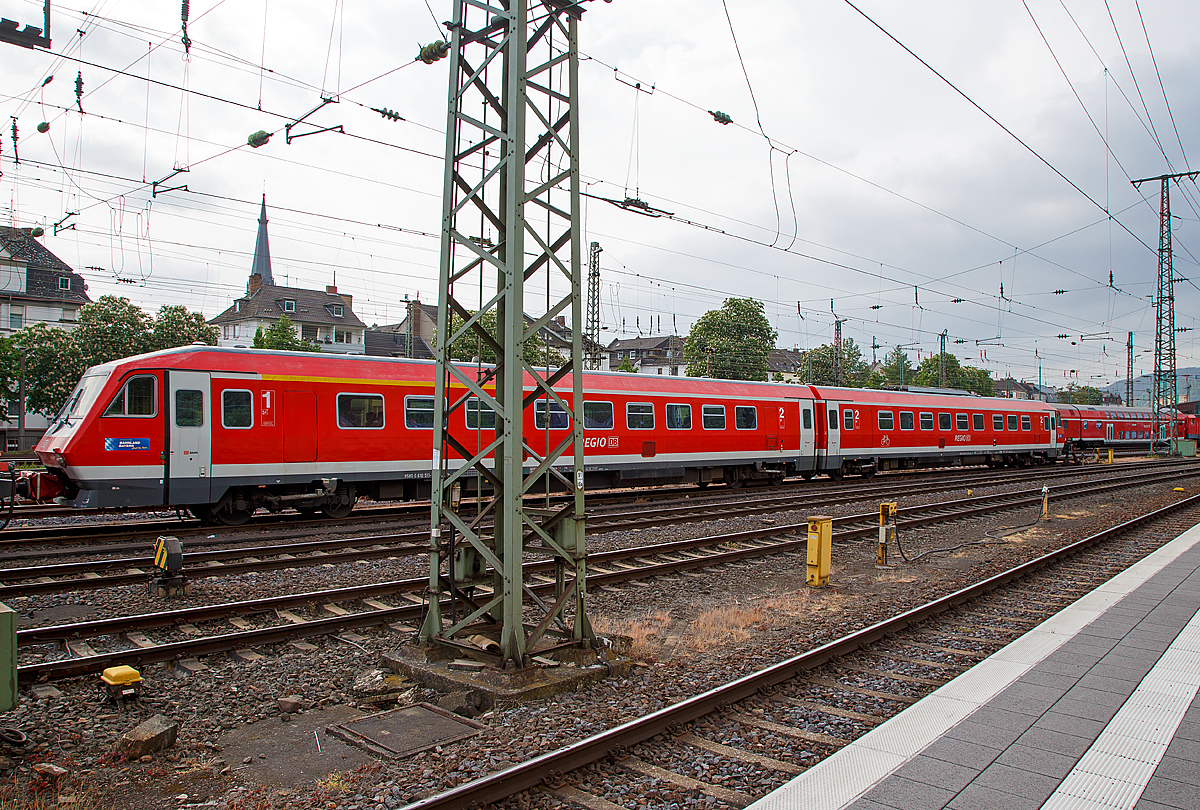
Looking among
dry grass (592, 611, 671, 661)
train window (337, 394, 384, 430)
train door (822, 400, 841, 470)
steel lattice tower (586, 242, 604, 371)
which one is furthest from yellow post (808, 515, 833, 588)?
steel lattice tower (586, 242, 604, 371)

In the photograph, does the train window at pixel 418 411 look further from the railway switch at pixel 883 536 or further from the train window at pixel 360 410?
the railway switch at pixel 883 536

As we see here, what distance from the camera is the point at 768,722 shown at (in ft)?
17.6

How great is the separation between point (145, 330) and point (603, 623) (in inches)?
1531

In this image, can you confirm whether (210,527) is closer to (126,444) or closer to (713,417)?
(126,444)

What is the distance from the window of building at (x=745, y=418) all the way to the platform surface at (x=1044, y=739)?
15084 mm

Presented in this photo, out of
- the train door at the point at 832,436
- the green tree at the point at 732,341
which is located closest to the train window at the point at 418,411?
the train door at the point at 832,436

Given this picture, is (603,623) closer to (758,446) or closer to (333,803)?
(333,803)

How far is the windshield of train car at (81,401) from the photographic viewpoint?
1266 centimetres

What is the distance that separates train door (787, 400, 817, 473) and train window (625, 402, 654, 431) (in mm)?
6705

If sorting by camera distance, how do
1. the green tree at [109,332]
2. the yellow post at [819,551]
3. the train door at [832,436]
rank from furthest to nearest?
1. the green tree at [109,332]
2. the train door at [832,436]
3. the yellow post at [819,551]

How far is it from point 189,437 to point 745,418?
48.7 ft

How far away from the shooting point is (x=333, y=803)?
4.05m

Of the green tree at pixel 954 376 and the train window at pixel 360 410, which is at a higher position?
the green tree at pixel 954 376

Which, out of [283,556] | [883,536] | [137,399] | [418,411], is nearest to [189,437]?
[137,399]
